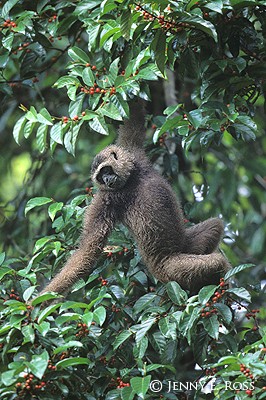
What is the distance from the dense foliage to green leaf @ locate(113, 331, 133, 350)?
2cm

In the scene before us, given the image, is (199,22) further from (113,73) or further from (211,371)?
(211,371)

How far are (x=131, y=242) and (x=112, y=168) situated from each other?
2.66 ft

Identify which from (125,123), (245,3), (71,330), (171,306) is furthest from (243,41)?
(71,330)

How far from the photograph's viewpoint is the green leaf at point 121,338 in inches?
244

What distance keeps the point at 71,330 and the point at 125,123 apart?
2968mm

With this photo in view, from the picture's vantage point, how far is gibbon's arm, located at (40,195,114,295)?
728cm

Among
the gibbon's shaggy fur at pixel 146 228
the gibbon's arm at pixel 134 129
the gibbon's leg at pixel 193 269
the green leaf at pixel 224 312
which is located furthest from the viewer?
the gibbon's arm at pixel 134 129

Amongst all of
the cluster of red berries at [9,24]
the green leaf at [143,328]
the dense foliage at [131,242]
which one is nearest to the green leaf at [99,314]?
the dense foliage at [131,242]

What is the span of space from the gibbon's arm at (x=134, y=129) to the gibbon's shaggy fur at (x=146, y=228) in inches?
9.7

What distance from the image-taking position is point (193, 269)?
7320 millimetres

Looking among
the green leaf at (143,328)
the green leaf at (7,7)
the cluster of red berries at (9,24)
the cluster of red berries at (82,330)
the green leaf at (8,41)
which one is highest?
the green leaf at (7,7)

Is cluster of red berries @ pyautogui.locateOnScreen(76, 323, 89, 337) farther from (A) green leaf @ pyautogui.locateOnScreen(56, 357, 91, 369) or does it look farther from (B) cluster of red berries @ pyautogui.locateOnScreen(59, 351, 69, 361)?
(A) green leaf @ pyautogui.locateOnScreen(56, 357, 91, 369)

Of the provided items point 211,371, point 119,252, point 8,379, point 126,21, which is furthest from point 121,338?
point 126,21

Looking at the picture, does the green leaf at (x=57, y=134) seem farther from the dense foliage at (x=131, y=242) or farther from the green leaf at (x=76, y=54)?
the green leaf at (x=76, y=54)
